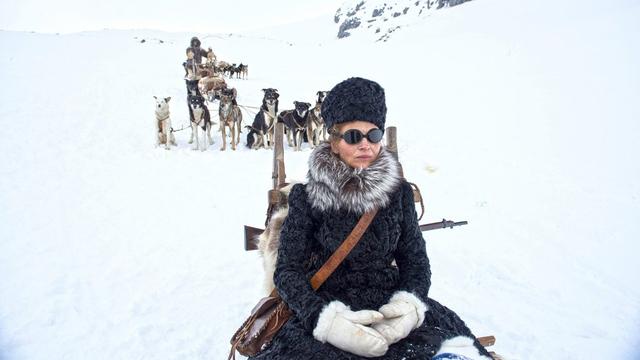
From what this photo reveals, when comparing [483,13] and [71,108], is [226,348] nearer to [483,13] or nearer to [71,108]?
[71,108]

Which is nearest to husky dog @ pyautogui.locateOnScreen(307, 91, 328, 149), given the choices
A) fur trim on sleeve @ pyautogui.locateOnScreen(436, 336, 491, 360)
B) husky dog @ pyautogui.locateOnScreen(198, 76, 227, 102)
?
husky dog @ pyautogui.locateOnScreen(198, 76, 227, 102)

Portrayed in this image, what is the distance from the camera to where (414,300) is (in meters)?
1.74

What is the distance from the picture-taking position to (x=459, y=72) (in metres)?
13.8

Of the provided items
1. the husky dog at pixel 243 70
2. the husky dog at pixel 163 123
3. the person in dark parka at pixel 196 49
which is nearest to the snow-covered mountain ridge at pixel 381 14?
the husky dog at pixel 243 70

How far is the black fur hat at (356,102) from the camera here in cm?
186

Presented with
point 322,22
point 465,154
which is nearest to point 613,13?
point 465,154

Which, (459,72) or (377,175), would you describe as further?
(459,72)

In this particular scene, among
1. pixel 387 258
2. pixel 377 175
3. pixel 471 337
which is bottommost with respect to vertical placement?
pixel 471 337

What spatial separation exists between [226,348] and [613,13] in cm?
1730

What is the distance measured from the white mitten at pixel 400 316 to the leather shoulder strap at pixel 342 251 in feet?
0.94

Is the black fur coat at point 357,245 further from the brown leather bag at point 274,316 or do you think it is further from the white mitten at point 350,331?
the white mitten at point 350,331

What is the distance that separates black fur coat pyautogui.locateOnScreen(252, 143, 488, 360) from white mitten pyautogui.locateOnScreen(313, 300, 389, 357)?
0.16 metres

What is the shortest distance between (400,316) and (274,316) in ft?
2.05

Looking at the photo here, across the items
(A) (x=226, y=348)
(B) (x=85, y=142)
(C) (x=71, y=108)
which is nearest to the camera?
(A) (x=226, y=348)
